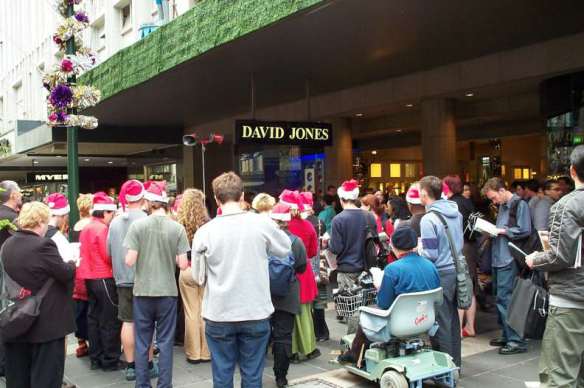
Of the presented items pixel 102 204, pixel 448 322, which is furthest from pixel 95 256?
pixel 448 322

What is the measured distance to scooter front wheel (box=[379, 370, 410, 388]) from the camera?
507cm

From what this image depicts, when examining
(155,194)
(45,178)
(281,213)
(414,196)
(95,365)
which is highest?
(45,178)

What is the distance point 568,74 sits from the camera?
10.3 m

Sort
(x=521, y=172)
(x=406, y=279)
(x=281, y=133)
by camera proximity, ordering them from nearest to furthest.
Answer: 1. (x=406, y=279)
2. (x=281, y=133)
3. (x=521, y=172)

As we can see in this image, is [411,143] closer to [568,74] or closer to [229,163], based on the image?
[229,163]

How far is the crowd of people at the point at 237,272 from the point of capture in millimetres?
4164

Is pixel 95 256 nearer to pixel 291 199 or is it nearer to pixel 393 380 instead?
pixel 291 199

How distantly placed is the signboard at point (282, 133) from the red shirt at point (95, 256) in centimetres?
382

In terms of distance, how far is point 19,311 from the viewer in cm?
440

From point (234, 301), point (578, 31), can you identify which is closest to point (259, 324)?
point (234, 301)

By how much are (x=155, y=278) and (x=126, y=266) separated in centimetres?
93

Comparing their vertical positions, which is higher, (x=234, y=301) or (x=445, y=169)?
(x=445, y=169)

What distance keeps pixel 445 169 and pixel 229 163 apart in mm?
10886

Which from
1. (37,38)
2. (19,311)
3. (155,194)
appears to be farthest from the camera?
(37,38)
